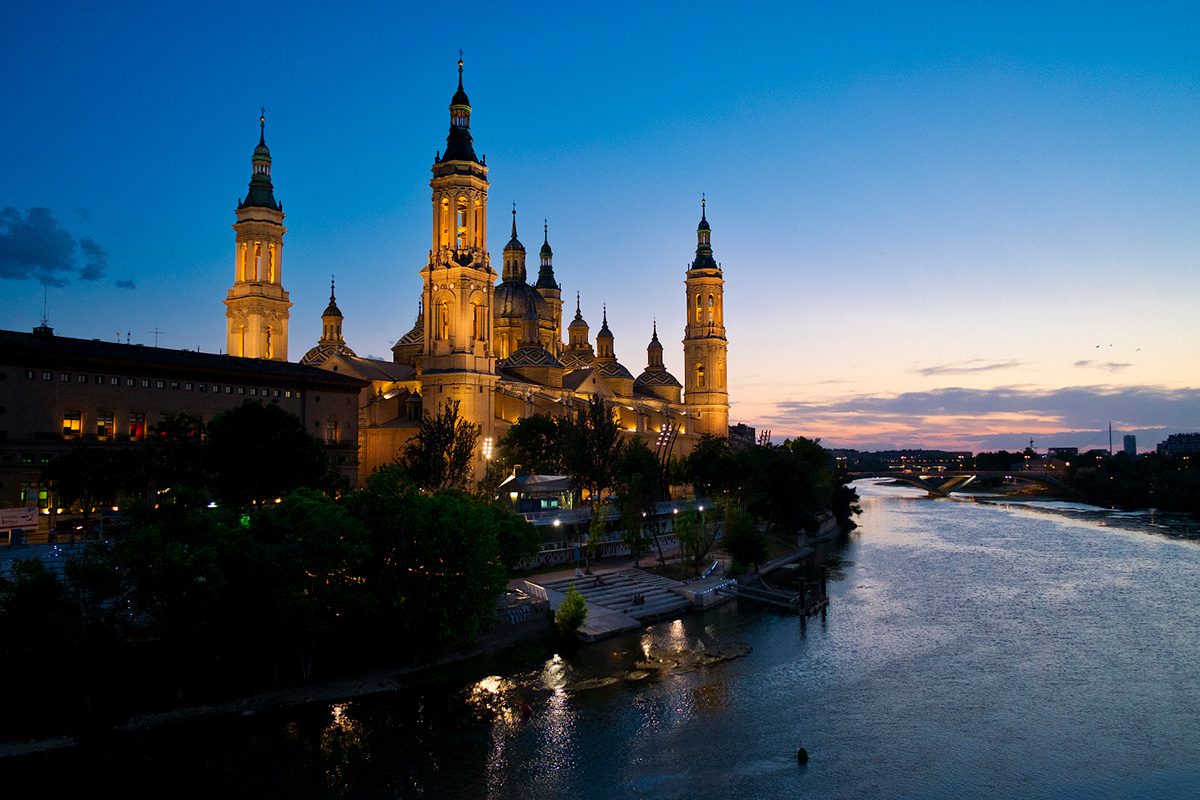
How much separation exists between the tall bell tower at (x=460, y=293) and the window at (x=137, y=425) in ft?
89.9

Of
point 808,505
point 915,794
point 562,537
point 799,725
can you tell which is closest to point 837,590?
point 562,537

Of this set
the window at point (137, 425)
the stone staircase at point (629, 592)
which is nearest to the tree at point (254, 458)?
the window at point (137, 425)

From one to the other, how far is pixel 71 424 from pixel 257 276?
41.4 metres

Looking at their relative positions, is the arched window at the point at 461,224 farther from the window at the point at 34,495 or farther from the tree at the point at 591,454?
the window at the point at 34,495

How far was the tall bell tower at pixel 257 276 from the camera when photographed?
295 ft

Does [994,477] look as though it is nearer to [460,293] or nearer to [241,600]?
[460,293]

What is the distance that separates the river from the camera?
26.2 metres

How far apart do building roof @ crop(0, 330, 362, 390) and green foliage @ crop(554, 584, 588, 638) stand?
3246 cm

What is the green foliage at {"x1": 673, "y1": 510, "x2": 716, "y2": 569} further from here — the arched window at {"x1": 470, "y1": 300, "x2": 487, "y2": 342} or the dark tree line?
the arched window at {"x1": 470, "y1": 300, "x2": 487, "y2": 342}

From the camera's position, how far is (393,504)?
36.1 metres

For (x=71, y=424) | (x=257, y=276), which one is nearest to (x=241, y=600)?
(x=71, y=424)

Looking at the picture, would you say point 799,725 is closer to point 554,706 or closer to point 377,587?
point 554,706

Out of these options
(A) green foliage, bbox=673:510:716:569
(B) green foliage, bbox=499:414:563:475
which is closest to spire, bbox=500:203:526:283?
(B) green foliage, bbox=499:414:563:475

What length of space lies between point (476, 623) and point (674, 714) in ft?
30.8
